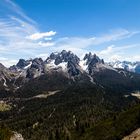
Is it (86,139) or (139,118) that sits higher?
(139,118)

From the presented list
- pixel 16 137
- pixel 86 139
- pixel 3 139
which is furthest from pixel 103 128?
pixel 3 139

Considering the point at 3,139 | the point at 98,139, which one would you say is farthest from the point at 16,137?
the point at 98,139

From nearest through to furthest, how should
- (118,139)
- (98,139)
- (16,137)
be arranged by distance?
1. (118,139)
2. (16,137)
3. (98,139)

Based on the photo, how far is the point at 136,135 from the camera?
103562 millimetres

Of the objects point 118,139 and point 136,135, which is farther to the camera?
point 118,139

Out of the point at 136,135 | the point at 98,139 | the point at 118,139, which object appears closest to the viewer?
the point at 136,135

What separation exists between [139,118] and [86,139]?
6440 centimetres

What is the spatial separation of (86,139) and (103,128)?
1229cm

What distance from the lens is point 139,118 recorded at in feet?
414

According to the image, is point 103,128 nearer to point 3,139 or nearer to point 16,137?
point 16,137

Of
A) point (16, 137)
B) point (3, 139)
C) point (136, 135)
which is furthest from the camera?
point (16, 137)

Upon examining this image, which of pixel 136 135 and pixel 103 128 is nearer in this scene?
pixel 136 135

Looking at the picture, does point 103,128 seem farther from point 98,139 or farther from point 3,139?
point 3,139

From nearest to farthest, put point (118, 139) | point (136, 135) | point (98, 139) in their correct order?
point (136, 135) < point (118, 139) < point (98, 139)
